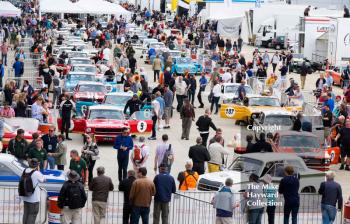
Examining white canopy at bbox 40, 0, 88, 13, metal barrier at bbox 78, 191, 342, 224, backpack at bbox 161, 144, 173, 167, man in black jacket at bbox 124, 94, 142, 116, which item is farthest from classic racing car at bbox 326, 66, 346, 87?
metal barrier at bbox 78, 191, 342, 224

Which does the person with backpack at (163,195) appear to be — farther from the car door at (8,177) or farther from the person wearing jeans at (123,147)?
the person wearing jeans at (123,147)

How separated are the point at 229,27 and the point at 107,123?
146 feet

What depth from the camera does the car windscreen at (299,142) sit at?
86.3 ft

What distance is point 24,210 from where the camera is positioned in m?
19.1

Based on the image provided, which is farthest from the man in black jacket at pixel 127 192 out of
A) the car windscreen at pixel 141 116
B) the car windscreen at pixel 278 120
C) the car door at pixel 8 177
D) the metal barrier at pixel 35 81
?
the metal barrier at pixel 35 81

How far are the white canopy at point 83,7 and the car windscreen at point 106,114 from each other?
78.6 ft

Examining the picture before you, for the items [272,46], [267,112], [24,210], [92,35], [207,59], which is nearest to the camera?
[24,210]

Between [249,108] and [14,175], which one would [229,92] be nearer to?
[249,108]

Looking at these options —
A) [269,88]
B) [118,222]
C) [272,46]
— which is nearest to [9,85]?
[269,88]

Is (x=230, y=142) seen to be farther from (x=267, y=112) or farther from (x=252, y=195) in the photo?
(x=252, y=195)

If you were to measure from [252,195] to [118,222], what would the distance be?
254cm

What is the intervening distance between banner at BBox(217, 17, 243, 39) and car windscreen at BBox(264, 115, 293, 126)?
1635 inches

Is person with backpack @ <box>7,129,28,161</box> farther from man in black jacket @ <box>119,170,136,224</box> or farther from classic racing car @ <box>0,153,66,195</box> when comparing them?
man in black jacket @ <box>119,170,136,224</box>

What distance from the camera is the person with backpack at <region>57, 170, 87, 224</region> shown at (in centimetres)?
1866
